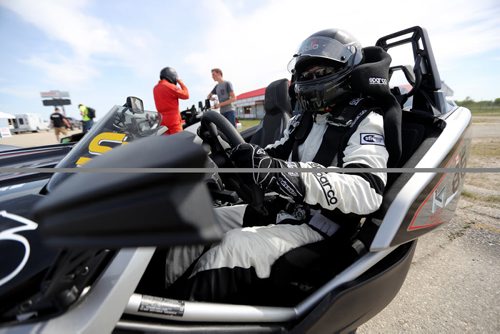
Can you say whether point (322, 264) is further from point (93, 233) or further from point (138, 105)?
point (138, 105)

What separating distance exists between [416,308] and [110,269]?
173 cm

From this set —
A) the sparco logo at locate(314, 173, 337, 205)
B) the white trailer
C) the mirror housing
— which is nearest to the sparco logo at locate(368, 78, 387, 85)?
the sparco logo at locate(314, 173, 337, 205)

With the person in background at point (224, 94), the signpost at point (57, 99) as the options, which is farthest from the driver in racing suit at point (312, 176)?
the person in background at point (224, 94)

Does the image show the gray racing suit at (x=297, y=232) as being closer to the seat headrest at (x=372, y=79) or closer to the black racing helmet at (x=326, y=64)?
the seat headrest at (x=372, y=79)

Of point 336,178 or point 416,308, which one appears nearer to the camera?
point 336,178

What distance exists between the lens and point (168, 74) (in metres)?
3.68

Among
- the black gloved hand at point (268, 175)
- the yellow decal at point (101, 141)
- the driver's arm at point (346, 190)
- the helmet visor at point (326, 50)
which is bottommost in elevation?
the driver's arm at point (346, 190)

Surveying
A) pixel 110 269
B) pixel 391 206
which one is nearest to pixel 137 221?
pixel 110 269

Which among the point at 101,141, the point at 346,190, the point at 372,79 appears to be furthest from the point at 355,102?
the point at 101,141

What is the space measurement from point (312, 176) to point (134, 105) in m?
1.56

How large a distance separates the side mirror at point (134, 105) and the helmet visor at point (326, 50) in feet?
4.08

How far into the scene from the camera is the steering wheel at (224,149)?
3.79ft

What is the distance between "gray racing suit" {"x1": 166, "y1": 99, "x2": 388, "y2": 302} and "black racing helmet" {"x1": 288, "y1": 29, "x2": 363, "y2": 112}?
314 millimetres

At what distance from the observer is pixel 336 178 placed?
3.62 feet
